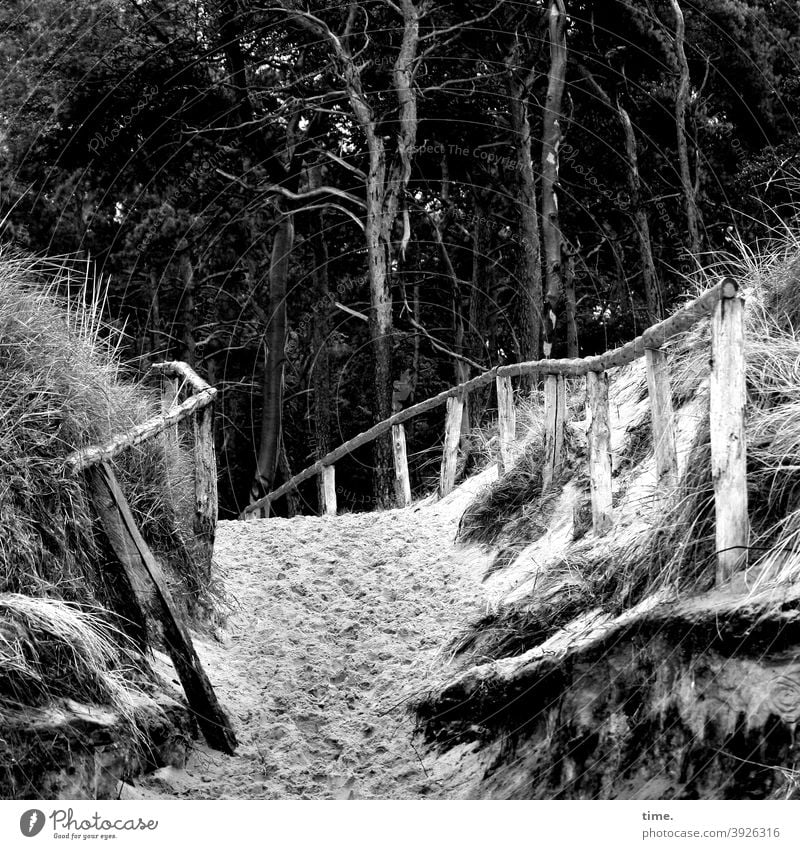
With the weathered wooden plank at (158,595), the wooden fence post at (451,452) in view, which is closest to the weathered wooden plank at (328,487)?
the wooden fence post at (451,452)

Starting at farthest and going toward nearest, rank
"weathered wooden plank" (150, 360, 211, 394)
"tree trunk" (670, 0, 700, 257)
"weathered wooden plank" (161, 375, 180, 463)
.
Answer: "tree trunk" (670, 0, 700, 257), "weathered wooden plank" (150, 360, 211, 394), "weathered wooden plank" (161, 375, 180, 463)

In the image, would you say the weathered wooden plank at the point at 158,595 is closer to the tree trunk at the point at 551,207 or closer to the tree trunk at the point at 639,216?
the tree trunk at the point at 639,216

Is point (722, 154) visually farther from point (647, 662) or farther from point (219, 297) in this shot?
point (647, 662)

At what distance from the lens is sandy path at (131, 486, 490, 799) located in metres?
4.68

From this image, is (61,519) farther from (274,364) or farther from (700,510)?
(274,364)

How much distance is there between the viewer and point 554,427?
701 cm

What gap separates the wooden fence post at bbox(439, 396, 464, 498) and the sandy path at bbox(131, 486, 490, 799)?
44.9 inches

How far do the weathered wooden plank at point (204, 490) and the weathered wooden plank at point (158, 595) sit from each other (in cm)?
126

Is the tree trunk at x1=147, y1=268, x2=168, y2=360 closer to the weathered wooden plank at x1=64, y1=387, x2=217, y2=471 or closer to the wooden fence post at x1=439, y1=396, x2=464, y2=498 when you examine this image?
the wooden fence post at x1=439, y1=396, x2=464, y2=498

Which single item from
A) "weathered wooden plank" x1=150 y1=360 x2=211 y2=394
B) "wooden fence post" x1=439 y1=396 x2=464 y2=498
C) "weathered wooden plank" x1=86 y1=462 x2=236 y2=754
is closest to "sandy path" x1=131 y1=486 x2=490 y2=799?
"weathered wooden plank" x1=86 y1=462 x2=236 y2=754

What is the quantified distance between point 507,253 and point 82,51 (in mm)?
10805

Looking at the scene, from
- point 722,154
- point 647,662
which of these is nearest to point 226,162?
point 722,154

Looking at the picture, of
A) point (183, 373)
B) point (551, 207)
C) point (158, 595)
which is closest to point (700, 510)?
point (158, 595)

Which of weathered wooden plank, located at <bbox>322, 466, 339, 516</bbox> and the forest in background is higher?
the forest in background
